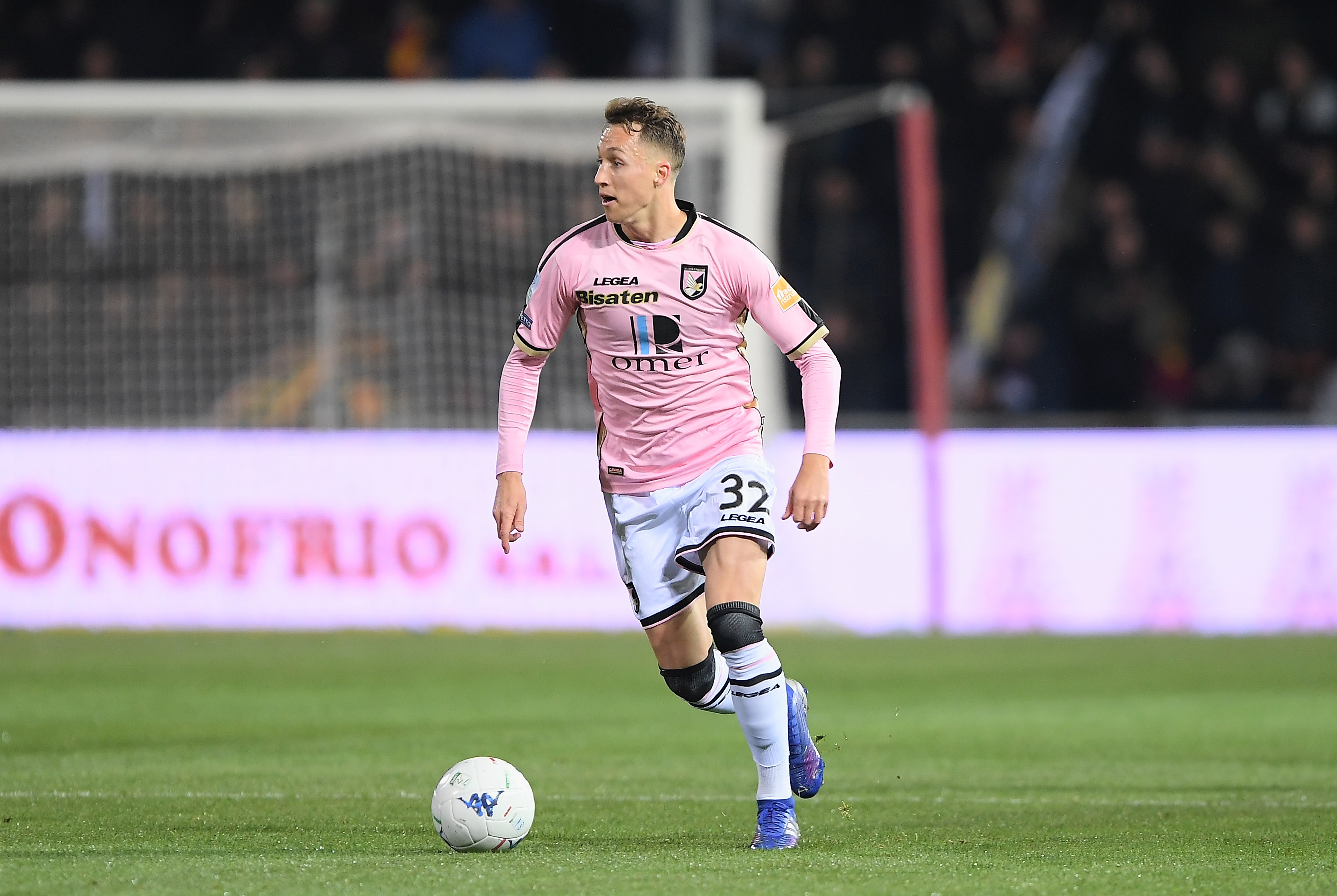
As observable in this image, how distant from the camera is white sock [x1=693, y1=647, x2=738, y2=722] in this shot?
6.21 metres

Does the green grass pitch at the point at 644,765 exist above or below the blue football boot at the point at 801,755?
below

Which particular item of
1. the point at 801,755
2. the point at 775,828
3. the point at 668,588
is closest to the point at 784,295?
the point at 668,588

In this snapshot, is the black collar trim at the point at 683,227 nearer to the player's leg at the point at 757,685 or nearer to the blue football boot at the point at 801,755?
the player's leg at the point at 757,685

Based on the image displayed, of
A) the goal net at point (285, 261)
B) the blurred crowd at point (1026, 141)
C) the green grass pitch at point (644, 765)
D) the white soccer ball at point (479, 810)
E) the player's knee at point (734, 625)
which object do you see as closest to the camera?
the green grass pitch at point (644, 765)

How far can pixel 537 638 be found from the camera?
1405cm

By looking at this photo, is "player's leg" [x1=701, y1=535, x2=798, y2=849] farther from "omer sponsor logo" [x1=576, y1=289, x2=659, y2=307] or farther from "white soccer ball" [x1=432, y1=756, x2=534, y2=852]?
"omer sponsor logo" [x1=576, y1=289, x2=659, y2=307]

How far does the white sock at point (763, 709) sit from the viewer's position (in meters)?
5.60

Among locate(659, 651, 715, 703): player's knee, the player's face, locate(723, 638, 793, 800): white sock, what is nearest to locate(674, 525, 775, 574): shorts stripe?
locate(723, 638, 793, 800): white sock

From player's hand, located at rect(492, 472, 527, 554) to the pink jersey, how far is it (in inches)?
4.0

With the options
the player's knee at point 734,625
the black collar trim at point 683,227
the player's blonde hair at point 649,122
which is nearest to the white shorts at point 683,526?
the player's knee at point 734,625

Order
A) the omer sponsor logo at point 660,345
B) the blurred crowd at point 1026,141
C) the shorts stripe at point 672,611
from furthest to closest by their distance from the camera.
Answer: the blurred crowd at point 1026,141, the shorts stripe at point 672,611, the omer sponsor logo at point 660,345

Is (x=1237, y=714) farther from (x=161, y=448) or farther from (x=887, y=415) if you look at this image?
(x=161, y=448)

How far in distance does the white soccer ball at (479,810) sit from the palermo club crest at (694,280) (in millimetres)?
1449

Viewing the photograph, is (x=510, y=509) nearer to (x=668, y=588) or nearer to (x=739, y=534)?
(x=668, y=588)
